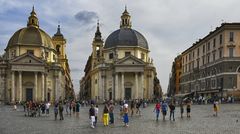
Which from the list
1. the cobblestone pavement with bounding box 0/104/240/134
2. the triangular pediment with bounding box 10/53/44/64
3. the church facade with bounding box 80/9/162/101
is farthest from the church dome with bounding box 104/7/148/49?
the cobblestone pavement with bounding box 0/104/240/134

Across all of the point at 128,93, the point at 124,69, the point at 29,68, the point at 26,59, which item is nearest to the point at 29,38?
the point at 26,59

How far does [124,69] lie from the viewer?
284 feet

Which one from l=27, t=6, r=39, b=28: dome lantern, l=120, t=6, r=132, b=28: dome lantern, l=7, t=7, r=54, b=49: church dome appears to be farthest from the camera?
l=120, t=6, r=132, b=28: dome lantern

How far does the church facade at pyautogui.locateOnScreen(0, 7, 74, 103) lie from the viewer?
83.3 meters

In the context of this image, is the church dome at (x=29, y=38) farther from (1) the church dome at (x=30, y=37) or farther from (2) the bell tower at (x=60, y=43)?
(2) the bell tower at (x=60, y=43)

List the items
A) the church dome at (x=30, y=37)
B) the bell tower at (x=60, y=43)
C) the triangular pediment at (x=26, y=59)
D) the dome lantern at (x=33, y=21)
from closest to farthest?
1. the triangular pediment at (x=26, y=59)
2. the church dome at (x=30, y=37)
3. the dome lantern at (x=33, y=21)
4. the bell tower at (x=60, y=43)

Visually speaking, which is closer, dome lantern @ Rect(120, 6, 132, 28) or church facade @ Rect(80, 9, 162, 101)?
church facade @ Rect(80, 9, 162, 101)

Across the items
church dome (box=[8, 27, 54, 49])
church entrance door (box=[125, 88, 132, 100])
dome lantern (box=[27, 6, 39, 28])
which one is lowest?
church entrance door (box=[125, 88, 132, 100])

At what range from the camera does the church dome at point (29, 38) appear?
3468 inches

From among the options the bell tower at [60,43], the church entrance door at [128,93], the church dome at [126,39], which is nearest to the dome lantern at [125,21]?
the church dome at [126,39]

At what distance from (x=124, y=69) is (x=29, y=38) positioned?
23660 mm

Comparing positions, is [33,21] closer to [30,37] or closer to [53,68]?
[30,37]

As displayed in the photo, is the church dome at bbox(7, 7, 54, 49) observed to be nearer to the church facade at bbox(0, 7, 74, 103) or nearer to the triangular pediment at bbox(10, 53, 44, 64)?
the church facade at bbox(0, 7, 74, 103)

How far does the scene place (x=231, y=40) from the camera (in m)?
68.9
